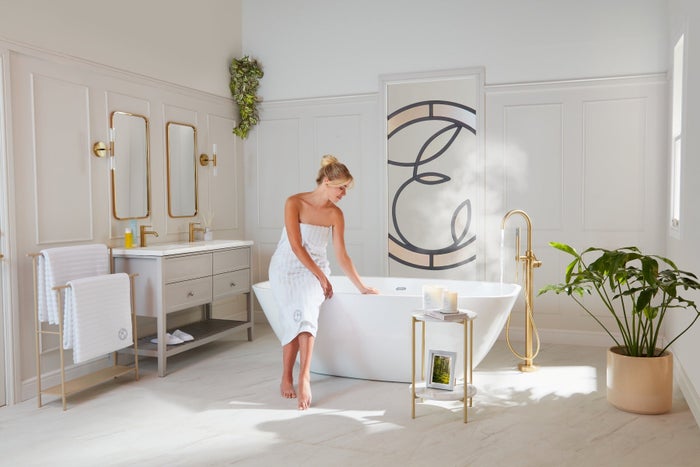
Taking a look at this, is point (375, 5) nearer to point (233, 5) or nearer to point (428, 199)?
point (233, 5)

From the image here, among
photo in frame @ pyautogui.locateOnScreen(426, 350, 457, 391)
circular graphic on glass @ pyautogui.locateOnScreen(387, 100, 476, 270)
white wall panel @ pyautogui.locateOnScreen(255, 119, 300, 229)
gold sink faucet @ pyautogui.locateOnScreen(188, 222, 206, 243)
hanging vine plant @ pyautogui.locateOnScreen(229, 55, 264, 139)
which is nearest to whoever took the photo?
photo in frame @ pyautogui.locateOnScreen(426, 350, 457, 391)

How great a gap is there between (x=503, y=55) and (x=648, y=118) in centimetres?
121

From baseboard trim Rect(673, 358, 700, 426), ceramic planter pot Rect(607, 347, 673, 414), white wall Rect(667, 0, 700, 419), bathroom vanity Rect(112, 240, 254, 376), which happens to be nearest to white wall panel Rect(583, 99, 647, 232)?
white wall Rect(667, 0, 700, 419)

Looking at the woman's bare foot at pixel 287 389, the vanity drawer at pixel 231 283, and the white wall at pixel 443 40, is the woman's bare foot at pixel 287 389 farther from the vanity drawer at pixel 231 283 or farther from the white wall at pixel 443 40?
the white wall at pixel 443 40

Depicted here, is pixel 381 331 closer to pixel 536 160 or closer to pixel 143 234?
pixel 143 234

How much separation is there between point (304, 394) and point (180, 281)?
1333mm

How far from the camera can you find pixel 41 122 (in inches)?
148

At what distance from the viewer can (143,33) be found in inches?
181

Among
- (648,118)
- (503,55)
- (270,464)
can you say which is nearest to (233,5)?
(503,55)

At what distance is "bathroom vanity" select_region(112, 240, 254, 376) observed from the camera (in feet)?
13.5

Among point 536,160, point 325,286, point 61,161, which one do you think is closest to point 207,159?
point 61,161

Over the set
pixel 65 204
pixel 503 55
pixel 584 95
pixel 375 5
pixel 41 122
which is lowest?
pixel 65 204

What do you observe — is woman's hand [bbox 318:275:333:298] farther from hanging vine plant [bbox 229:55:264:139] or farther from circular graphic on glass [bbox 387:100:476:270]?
hanging vine plant [bbox 229:55:264:139]

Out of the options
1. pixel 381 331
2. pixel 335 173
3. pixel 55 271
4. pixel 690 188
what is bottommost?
pixel 381 331
